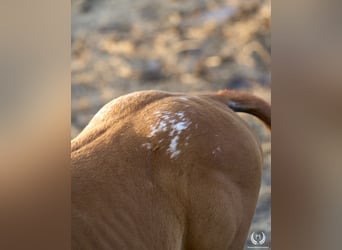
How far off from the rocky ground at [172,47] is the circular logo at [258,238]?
0.06 ft

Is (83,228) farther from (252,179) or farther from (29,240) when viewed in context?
(252,179)

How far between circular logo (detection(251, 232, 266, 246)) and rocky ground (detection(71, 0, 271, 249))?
0.02 m

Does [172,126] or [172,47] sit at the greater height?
[172,47]

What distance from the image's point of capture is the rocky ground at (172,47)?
2.52 metres

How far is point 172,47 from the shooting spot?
254cm

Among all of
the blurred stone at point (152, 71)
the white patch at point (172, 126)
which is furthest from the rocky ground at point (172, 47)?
the white patch at point (172, 126)

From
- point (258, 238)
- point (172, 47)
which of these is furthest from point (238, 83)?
point (258, 238)

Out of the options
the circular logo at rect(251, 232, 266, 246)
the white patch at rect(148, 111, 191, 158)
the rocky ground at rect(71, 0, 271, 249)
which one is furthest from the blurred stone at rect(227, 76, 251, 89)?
the circular logo at rect(251, 232, 266, 246)

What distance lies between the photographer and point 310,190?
2.46 m

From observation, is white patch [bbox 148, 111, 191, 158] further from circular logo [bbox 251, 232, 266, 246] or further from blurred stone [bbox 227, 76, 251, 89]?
circular logo [bbox 251, 232, 266, 246]

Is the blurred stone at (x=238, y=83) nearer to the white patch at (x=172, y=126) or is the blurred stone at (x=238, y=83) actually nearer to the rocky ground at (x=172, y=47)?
the rocky ground at (x=172, y=47)

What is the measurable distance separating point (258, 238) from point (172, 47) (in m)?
0.65

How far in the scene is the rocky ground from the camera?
252 centimetres

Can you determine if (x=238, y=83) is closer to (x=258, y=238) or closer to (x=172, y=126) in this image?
(x=172, y=126)
